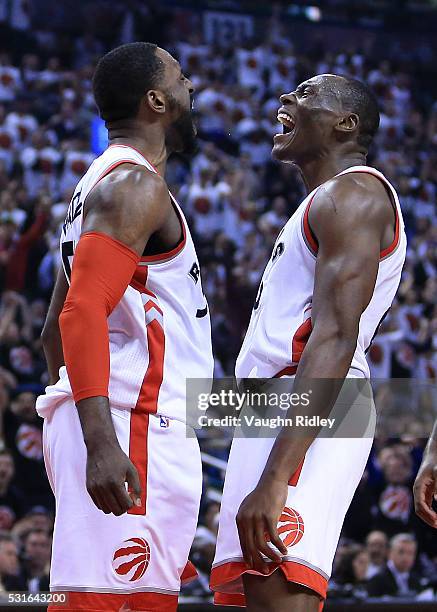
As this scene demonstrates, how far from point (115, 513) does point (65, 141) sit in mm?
10973

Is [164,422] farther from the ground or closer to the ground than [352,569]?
closer to the ground

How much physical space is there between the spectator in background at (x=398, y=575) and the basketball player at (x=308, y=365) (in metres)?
4.10

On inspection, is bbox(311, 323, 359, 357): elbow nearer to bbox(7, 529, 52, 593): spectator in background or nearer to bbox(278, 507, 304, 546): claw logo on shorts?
bbox(278, 507, 304, 546): claw logo on shorts

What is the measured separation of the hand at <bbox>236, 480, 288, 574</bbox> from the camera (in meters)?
2.62

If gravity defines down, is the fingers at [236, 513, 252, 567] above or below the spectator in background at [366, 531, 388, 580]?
below

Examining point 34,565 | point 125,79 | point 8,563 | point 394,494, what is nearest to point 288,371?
point 125,79

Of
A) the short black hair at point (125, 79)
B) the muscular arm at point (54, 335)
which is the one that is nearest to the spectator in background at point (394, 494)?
the muscular arm at point (54, 335)

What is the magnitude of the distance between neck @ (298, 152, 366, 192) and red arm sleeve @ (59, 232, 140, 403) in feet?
2.44

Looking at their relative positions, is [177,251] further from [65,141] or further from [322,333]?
[65,141]

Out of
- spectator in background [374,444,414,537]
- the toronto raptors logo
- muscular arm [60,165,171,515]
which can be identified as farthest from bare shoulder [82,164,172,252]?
spectator in background [374,444,414,537]

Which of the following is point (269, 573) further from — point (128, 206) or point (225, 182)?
point (225, 182)

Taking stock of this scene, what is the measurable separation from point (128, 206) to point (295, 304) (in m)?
0.55

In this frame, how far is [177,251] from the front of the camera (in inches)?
115

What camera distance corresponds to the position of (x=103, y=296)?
106 inches
